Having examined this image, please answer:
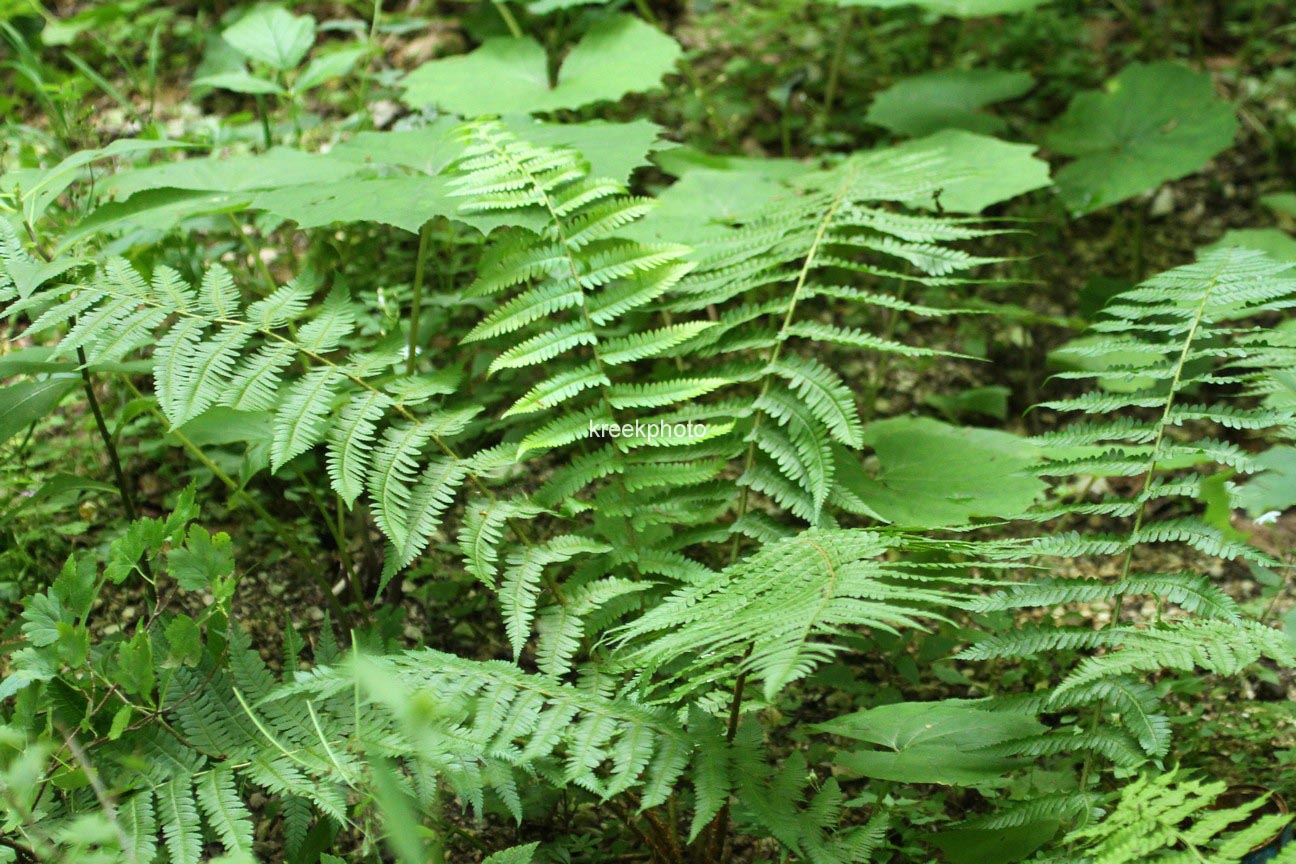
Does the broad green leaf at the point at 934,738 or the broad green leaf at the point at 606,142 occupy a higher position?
the broad green leaf at the point at 606,142

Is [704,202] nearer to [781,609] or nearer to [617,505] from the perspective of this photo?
[617,505]

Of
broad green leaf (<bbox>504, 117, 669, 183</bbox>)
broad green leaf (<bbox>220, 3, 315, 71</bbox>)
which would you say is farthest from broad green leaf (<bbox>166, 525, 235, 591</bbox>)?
broad green leaf (<bbox>220, 3, 315, 71</bbox>)

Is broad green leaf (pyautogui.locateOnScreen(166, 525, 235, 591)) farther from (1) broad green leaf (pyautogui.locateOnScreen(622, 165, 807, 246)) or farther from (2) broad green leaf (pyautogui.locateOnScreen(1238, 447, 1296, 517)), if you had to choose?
(2) broad green leaf (pyautogui.locateOnScreen(1238, 447, 1296, 517))

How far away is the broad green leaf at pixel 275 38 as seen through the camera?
259cm

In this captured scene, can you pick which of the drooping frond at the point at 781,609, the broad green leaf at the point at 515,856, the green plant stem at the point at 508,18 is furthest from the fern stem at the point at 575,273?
the green plant stem at the point at 508,18

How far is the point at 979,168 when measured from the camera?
272 centimetres

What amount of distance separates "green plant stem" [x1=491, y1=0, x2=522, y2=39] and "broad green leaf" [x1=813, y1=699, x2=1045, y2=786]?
2.41 m

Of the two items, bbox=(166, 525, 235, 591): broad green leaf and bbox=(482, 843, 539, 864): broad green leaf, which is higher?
bbox=(166, 525, 235, 591): broad green leaf

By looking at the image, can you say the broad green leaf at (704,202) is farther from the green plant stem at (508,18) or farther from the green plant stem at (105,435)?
the green plant stem at (105,435)

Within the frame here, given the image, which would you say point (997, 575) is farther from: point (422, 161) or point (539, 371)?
point (422, 161)

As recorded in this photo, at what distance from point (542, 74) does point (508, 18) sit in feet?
1.26

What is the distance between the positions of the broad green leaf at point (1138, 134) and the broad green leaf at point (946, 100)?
20cm

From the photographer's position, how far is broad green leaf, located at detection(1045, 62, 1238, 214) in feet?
9.54

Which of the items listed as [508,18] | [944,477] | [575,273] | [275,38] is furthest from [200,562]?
[508,18]
